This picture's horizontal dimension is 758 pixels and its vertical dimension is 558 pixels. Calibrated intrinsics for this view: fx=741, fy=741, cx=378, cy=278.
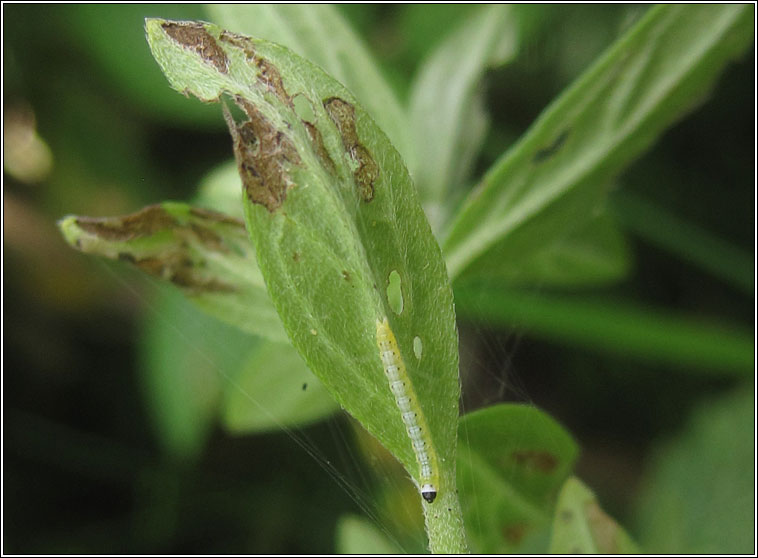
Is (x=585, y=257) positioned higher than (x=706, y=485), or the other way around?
(x=585, y=257)

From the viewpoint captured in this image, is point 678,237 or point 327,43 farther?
point 678,237

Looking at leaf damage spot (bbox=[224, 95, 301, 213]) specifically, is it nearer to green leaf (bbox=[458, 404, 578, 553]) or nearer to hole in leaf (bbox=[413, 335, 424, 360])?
hole in leaf (bbox=[413, 335, 424, 360])

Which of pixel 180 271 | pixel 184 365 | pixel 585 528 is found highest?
pixel 184 365

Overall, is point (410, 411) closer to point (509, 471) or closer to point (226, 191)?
point (509, 471)

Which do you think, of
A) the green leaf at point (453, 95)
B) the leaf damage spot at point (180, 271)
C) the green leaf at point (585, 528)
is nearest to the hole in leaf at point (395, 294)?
the leaf damage spot at point (180, 271)

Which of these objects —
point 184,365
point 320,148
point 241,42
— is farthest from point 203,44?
point 184,365

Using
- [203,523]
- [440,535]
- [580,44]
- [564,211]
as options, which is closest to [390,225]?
[440,535]

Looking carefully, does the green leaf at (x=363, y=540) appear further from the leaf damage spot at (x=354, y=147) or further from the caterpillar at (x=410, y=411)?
the leaf damage spot at (x=354, y=147)
